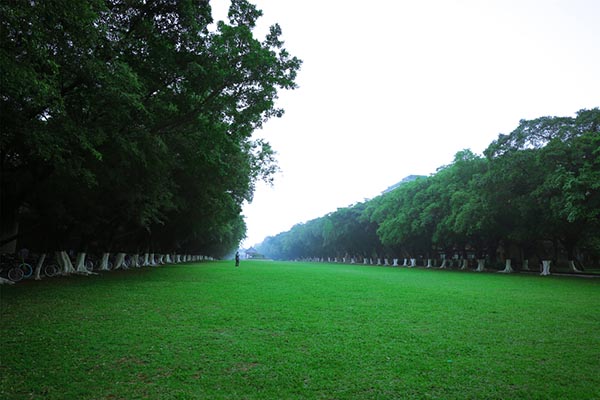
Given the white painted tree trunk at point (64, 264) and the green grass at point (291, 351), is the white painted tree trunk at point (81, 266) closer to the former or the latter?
the white painted tree trunk at point (64, 264)

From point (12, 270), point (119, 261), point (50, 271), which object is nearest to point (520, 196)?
point (119, 261)

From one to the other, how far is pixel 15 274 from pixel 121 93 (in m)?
12.7

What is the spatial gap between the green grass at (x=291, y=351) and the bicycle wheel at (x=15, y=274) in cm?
816

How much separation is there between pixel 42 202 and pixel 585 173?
94.5 ft

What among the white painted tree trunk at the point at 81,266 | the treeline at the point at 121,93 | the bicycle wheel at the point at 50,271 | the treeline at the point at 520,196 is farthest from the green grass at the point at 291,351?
the treeline at the point at 520,196

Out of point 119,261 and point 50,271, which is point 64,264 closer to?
point 50,271

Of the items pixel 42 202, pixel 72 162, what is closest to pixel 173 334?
pixel 72 162

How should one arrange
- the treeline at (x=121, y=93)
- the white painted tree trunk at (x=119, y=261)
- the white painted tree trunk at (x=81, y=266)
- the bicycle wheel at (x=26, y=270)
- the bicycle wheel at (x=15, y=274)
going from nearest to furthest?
the treeline at (x=121, y=93) → the bicycle wheel at (x=15, y=274) → the bicycle wheel at (x=26, y=270) → the white painted tree trunk at (x=81, y=266) → the white painted tree trunk at (x=119, y=261)

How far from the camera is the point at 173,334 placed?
23.4ft

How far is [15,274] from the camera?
17594mm

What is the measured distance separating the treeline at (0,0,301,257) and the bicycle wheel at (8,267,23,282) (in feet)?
9.57

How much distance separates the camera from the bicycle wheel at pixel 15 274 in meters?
17.4

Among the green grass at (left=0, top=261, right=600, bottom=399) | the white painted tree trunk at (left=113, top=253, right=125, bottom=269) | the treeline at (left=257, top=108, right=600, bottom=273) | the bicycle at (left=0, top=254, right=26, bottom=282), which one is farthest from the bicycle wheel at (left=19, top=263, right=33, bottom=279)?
the treeline at (left=257, top=108, right=600, bottom=273)

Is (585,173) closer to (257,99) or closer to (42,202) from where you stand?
(257,99)
